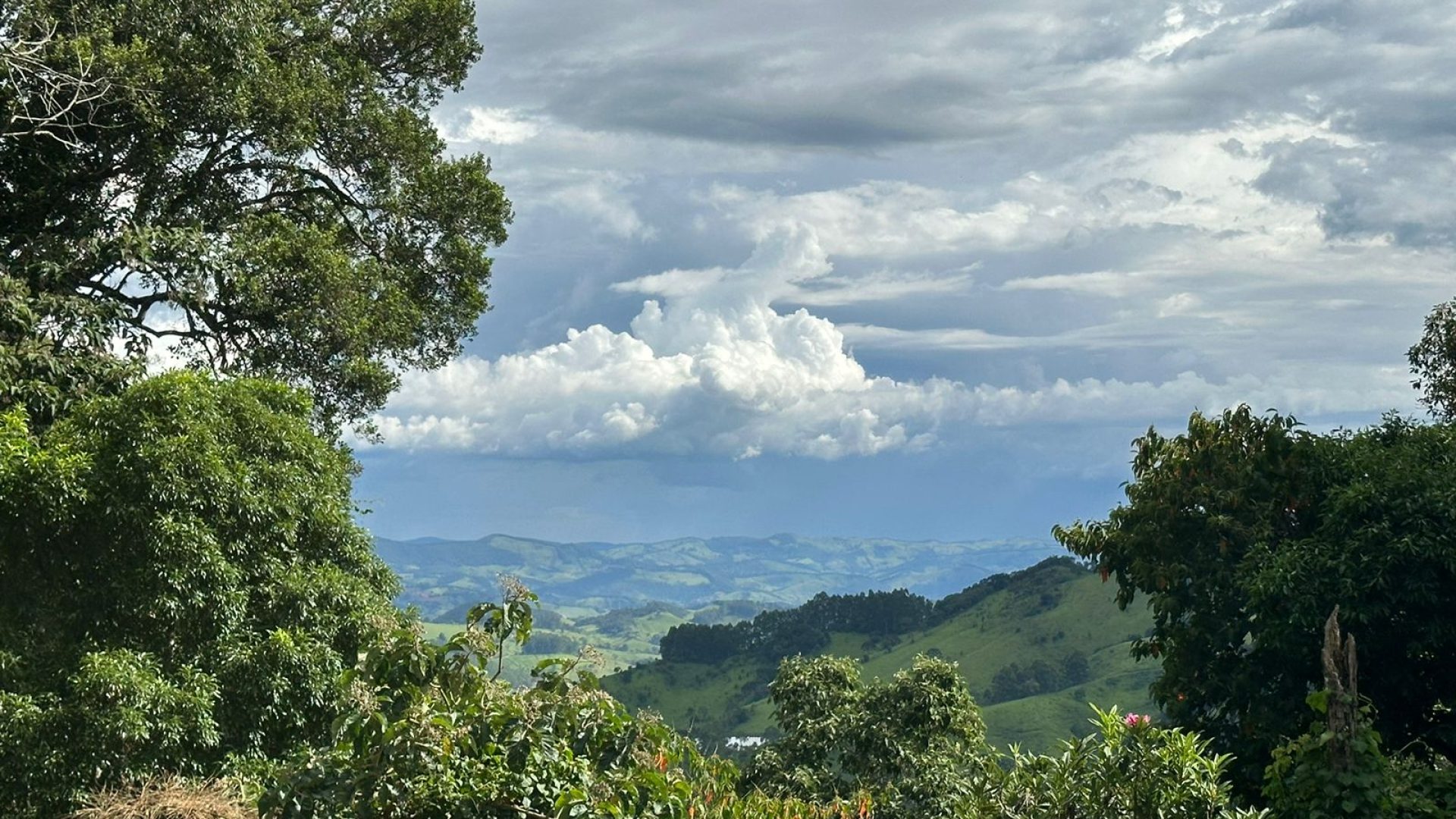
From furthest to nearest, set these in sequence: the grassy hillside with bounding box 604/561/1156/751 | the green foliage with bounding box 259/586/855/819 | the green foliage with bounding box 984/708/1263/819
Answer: the grassy hillside with bounding box 604/561/1156/751
the green foliage with bounding box 984/708/1263/819
the green foliage with bounding box 259/586/855/819

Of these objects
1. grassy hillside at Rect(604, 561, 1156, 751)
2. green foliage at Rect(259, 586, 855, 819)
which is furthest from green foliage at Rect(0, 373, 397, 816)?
grassy hillside at Rect(604, 561, 1156, 751)

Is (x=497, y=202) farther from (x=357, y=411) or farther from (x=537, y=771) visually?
(x=537, y=771)

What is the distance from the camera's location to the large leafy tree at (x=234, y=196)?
18.9 meters

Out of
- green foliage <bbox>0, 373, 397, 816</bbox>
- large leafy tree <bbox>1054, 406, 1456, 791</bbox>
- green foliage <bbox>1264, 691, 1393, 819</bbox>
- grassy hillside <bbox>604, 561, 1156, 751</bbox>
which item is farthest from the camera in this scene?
grassy hillside <bbox>604, 561, 1156, 751</bbox>

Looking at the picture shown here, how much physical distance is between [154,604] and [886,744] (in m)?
13.5

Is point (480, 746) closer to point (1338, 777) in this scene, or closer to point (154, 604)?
point (154, 604)

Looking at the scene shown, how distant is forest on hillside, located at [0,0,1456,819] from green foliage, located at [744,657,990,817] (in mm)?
75

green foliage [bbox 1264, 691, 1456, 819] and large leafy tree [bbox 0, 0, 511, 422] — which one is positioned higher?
large leafy tree [bbox 0, 0, 511, 422]

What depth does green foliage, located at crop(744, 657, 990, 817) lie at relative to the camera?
74.5 feet

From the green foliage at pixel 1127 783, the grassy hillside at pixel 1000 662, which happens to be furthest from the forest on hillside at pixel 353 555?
the grassy hillside at pixel 1000 662

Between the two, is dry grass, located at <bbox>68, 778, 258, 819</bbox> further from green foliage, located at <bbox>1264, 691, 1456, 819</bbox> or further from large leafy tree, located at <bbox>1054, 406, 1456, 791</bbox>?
large leafy tree, located at <bbox>1054, 406, 1456, 791</bbox>

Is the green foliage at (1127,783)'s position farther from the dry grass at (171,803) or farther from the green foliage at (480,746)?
the dry grass at (171,803)

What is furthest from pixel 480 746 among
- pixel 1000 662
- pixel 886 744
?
pixel 1000 662

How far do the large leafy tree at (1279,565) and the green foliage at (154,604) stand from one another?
12.0 meters
